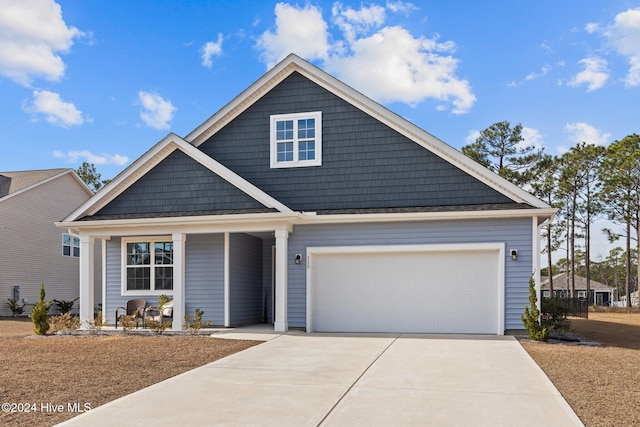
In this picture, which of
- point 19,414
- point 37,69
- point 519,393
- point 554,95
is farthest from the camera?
point 37,69

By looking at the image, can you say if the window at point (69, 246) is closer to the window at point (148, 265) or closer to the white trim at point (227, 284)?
the window at point (148, 265)

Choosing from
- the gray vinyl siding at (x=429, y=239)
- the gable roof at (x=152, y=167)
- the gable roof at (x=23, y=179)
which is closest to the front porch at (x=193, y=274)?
the gray vinyl siding at (x=429, y=239)

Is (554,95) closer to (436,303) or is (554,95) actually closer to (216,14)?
(436,303)

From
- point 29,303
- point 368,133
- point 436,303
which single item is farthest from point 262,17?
point 29,303

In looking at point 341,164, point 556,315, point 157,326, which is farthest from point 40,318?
point 556,315

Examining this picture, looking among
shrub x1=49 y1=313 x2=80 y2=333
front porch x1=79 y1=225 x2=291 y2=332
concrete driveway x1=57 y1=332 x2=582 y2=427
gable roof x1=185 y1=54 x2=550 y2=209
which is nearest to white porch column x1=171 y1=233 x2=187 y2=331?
front porch x1=79 y1=225 x2=291 y2=332

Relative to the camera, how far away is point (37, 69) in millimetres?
22828

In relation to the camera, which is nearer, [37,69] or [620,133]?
[37,69]

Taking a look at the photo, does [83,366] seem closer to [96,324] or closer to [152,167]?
[96,324]

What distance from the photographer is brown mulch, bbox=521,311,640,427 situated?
6359mm

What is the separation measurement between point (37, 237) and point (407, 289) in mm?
19008

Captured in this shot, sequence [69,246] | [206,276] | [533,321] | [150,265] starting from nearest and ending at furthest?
1. [533,321]
2. [206,276]
3. [150,265]
4. [69,246]

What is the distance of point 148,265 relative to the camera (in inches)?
639

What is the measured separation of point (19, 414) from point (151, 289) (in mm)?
10004
